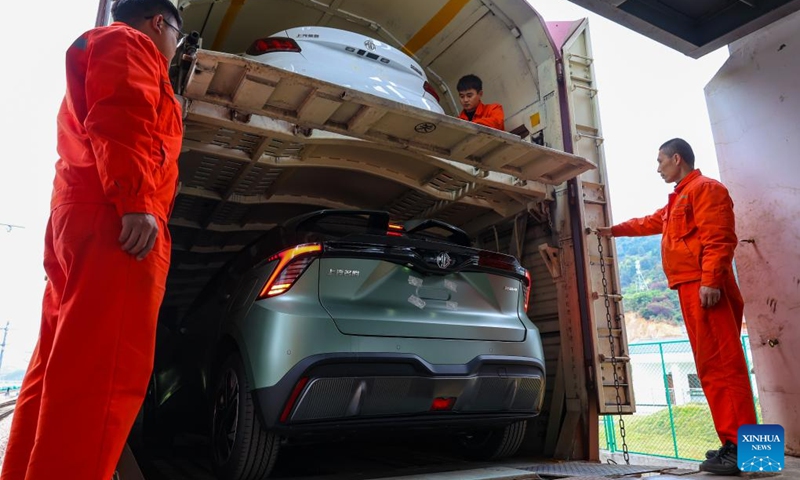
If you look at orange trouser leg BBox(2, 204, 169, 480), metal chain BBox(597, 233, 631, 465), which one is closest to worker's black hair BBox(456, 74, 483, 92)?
metal chain BBox(597, 233, 631, 465)

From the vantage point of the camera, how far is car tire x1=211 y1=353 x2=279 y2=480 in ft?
8.43

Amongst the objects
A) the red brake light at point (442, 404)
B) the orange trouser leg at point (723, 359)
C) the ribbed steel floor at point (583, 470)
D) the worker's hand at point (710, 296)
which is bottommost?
the ribbed steel floor at point (583, 470)

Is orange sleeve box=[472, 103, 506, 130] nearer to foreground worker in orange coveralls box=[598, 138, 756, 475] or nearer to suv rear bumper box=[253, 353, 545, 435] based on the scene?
foreground worker in orange coveralls box=[598, 138, 756, 475]

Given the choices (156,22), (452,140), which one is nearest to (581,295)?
(452,140)

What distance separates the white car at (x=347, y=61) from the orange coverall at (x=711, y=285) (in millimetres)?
1872

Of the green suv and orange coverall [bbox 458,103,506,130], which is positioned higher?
orange coverall [bbox 458,103,506,130]

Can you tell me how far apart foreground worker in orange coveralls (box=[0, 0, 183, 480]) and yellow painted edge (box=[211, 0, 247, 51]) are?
10.1ft

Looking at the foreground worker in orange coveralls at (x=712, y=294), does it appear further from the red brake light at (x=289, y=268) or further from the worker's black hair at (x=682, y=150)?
the red brake light at (x=289, y=268)

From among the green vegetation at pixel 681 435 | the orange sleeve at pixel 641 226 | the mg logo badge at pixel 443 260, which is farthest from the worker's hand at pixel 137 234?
the green vegetation at pixel 681 435

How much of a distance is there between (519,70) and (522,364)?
2.94 m

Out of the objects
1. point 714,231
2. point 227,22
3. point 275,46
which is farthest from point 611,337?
point 227,22

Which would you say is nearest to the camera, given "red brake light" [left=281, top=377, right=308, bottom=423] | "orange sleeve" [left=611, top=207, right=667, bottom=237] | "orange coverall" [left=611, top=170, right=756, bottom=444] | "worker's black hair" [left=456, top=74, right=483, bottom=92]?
"red brake light" [left=281, top=377, right=308, bottom=423]

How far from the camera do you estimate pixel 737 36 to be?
14.5 ft

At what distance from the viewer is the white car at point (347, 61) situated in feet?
11.5
